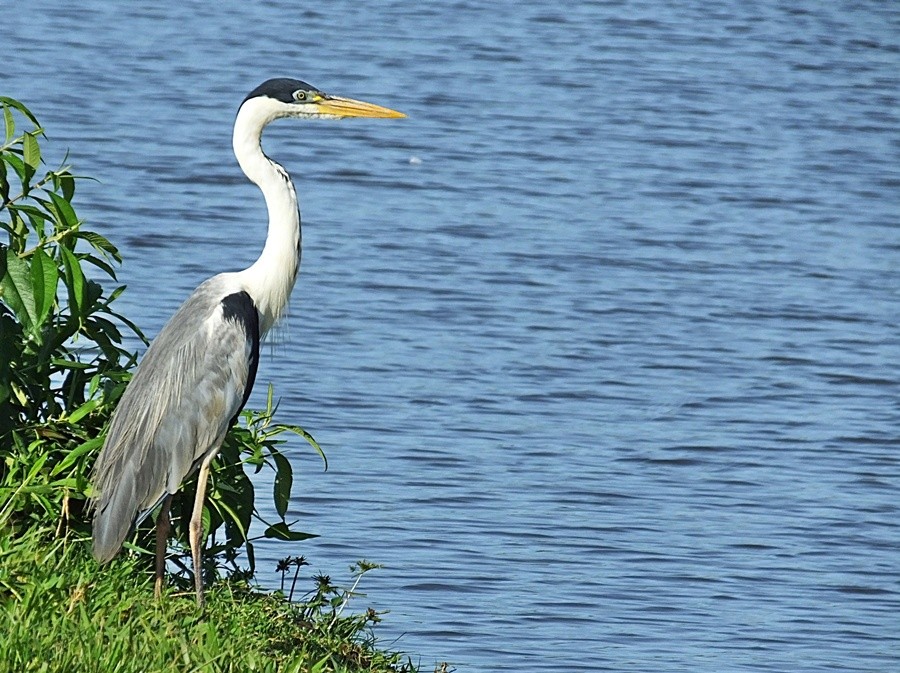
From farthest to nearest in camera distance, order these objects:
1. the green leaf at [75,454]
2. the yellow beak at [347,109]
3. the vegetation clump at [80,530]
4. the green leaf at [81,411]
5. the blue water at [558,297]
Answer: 1. the blue water at [558,297]
2. the yellow beak at [347,109]
3. the green leaf at [81,411]
4. the green leaf at [75,454]
5. the vegetation clump at [80,530]

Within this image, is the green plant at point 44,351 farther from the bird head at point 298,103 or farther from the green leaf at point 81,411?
the bird head at point 298,103

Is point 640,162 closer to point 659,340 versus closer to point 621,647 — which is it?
point 659,340

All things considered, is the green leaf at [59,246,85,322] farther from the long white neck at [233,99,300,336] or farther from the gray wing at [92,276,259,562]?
the long white neck at [233,99,300,336]

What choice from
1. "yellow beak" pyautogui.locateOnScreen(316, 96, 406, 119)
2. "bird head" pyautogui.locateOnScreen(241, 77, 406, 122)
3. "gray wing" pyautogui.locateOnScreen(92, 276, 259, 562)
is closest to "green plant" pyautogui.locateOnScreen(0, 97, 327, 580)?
"gray wing" pyautogui.locateOnScreen(92, 276, 259, 562)

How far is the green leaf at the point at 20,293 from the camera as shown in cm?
507

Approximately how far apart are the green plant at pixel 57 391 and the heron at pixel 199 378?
0.15m

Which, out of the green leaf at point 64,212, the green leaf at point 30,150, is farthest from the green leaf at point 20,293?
the green leaf at point 30,150

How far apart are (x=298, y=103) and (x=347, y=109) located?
23 centimetres

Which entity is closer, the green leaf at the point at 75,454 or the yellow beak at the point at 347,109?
the green leaf at the point at 75,454

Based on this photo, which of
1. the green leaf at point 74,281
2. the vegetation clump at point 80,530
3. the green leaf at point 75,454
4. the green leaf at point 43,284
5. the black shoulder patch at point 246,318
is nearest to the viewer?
the vegetation clump at point 80,530

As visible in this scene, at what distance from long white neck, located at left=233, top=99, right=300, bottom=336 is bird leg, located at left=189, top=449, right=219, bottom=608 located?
23.6 inches

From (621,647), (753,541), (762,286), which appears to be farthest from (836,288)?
(621,647)

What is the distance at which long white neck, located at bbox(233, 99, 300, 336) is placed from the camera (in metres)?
5.91

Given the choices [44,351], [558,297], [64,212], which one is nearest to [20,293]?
[64,212]
